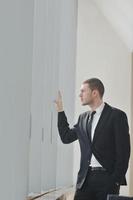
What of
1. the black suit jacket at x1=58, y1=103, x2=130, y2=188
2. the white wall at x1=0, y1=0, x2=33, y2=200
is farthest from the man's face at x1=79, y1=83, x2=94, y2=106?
the white wall at x1=0, y1=0, x2=33, y2=200

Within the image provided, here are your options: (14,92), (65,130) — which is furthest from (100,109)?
(14,92)

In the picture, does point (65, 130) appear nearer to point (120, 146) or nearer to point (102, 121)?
point (102, 121)

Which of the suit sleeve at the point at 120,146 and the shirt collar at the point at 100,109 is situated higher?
the shirt collar at the point at 100,109

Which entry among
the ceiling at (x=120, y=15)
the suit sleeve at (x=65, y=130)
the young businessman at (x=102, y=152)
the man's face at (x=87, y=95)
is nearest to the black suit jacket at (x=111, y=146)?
the young businessman at (x=102, y=152)

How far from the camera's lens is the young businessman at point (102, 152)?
304 cm

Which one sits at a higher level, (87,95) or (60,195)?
(87,95)

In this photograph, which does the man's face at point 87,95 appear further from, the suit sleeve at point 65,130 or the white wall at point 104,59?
the white wall at point 104,59

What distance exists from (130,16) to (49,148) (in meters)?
1.49

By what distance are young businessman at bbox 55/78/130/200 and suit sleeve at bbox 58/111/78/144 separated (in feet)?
0.74

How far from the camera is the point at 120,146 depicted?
304 centimetres

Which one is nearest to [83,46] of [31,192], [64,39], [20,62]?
[64,39]

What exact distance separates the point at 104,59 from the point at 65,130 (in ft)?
5.06

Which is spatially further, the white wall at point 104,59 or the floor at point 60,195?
the white wall at point 104,59

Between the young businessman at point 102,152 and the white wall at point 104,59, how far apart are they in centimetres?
151
